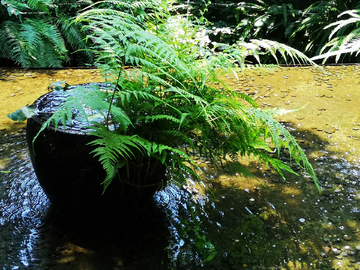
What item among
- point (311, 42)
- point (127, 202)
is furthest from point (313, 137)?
point (311, 42)

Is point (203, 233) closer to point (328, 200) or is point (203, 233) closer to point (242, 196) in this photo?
point (242, 196)

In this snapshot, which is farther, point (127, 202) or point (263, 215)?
point (263, 215)

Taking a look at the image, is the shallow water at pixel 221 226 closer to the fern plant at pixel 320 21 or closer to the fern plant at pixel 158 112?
the fern plant at pixel 158 112

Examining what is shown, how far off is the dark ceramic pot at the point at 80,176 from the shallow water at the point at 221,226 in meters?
0.17

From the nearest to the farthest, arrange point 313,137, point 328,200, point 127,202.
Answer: point 127,202 < point 328,200 < point 313,137

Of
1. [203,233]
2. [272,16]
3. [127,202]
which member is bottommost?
[203,233]

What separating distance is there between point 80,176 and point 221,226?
91cm

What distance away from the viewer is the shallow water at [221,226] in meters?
1.79

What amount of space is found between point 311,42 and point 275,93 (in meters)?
2.41

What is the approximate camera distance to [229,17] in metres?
6.56

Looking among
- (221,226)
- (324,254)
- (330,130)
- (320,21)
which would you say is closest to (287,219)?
(324,254)

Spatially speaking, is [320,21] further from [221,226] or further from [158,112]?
[158,112]

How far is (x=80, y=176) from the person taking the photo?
1728 mm

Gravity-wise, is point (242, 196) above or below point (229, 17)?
below
